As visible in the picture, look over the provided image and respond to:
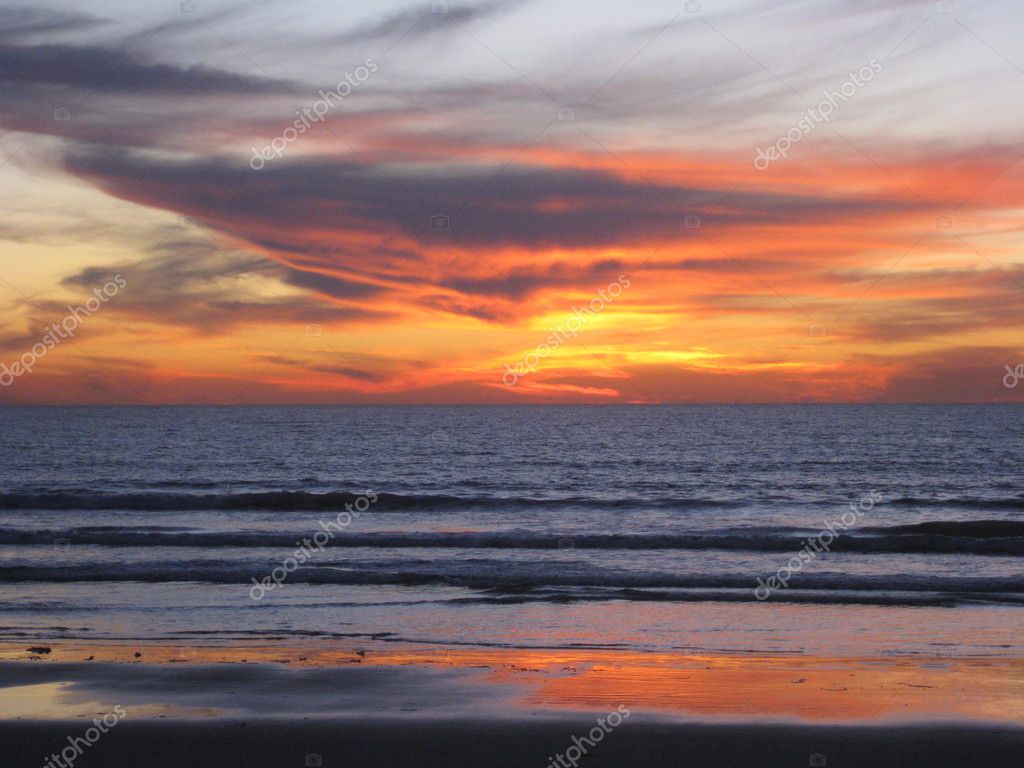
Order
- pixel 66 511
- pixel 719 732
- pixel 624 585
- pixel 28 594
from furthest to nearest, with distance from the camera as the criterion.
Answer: pixel 66 511, pixel 624 585, pixel 28 594, pixel 719 732

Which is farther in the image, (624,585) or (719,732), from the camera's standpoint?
(624,585)

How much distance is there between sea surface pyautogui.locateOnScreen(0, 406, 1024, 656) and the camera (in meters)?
13.7

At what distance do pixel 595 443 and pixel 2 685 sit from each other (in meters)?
64.2

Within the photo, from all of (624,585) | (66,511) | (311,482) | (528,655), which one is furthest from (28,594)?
(311,482)

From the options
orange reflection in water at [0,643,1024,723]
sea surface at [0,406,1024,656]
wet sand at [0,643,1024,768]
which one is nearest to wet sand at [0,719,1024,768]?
wet sand at [0,643,1024,768]

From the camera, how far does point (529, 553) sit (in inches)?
901

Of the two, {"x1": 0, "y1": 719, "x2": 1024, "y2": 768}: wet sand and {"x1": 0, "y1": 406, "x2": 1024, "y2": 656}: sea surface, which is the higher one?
{"x1": 0, "y1": 719, "x2": 1024, "y2": 768}: wet sand

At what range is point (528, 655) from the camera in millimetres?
11984

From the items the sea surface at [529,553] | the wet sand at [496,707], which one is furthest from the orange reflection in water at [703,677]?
the sea surface at [529,553]

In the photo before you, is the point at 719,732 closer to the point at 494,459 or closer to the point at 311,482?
the point at 311,482

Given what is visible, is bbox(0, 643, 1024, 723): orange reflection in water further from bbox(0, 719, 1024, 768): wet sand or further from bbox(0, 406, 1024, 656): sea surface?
bbox(0, 406, 1024, 656): sea surface

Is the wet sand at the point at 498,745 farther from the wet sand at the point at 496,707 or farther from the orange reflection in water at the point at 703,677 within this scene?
the orange reflection in water at the point at 703,677

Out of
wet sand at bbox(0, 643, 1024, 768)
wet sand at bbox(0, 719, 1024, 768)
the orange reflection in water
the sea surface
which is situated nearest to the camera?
wet sand at bbox(0, 719, 1024, 768)

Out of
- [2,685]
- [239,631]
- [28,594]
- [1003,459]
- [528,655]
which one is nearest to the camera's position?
[2,685]
